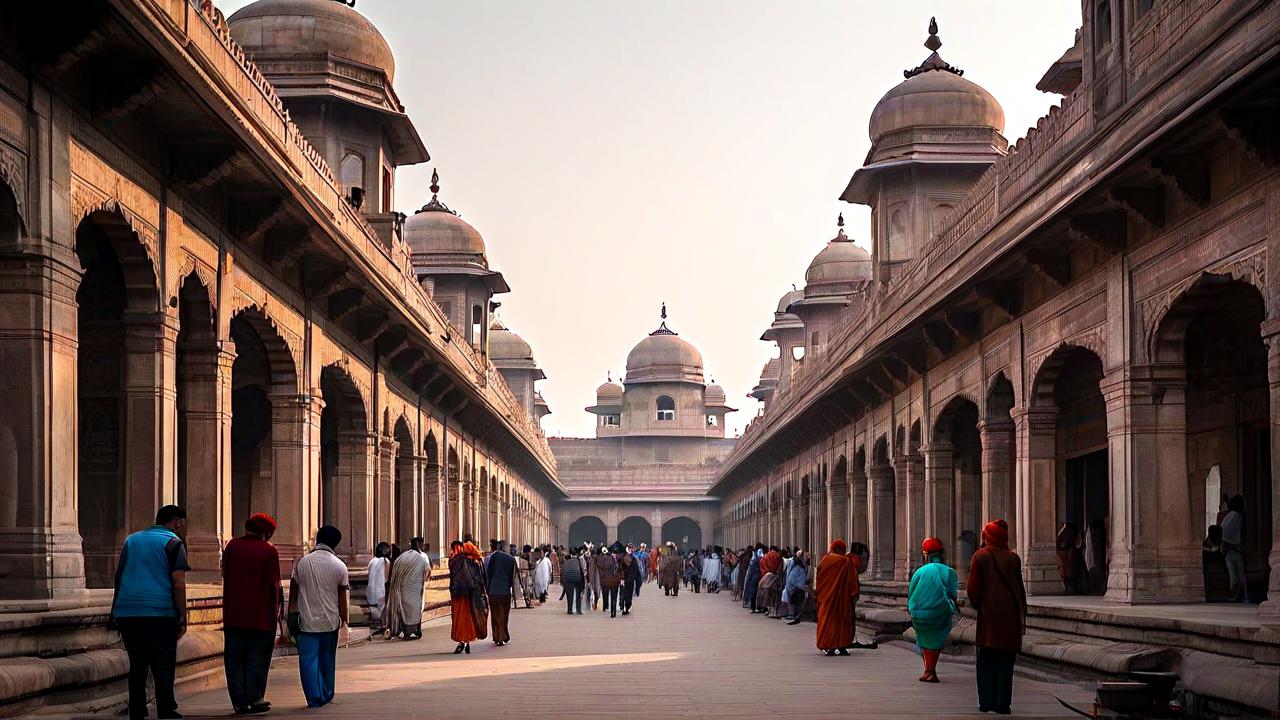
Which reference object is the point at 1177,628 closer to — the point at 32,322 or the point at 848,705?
Answer: the point at 848,705

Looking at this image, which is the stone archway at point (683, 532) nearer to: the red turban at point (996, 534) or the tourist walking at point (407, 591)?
the tourist walking at point (407, 591)

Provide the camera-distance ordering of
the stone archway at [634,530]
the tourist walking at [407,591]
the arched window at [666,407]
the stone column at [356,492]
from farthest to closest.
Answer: the arched window at [666,407] → the stone archway at [634,530] → the stone column at [356,492] → the tourist walking at [407,591]

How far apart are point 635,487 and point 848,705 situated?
64738 mm

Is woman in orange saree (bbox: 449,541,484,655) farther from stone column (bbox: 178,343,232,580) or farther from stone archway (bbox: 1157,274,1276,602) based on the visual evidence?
stone archway (bbox: 1157,274,1276,602)

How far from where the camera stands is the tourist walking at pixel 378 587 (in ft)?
71.2

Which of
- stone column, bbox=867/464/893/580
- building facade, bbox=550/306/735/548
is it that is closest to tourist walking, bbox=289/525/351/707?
stone column, bbox=867/464/893/580

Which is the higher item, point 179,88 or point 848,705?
point 179,88

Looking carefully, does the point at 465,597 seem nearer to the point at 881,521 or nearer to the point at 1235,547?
the point at 1235,547

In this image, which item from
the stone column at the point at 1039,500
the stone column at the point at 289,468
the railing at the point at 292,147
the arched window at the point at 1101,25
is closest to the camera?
the railing at the point at 292,147

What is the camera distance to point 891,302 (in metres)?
26.5

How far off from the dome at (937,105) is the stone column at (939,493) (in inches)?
512

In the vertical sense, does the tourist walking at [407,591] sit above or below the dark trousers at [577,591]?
above

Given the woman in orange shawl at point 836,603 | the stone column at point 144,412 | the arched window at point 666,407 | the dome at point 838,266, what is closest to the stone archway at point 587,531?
the arched window at point 666,407

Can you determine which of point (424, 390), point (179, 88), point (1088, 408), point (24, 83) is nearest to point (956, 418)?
point (1088, 408)
